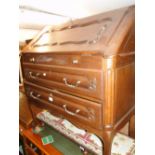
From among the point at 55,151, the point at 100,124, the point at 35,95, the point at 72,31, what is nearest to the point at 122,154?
the point at 100,124

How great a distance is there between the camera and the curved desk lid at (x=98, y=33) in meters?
0.82

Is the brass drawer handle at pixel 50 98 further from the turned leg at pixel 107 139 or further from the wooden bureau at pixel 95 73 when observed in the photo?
the turned leg at pixel 107 139

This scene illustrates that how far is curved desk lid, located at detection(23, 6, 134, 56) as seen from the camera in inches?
32.2

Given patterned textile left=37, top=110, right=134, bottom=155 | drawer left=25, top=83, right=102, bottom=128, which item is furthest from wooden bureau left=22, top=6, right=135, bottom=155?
patterned textile left=37, top=110, right=134, bottom=155

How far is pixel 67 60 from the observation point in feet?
3.15

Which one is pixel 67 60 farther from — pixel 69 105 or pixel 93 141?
pixel 93 141

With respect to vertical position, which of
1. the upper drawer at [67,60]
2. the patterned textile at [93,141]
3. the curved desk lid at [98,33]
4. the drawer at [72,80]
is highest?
the curved desk lid at [98,33]

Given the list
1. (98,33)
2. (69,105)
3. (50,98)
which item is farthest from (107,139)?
(98,33)

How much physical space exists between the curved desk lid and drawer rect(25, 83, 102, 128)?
31cm

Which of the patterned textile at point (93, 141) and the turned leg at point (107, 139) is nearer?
the turned leg at point (107, 139)

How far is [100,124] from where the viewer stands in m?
0.86

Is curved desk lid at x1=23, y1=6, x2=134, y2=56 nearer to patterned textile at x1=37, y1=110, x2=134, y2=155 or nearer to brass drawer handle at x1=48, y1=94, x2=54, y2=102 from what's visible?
brass drawer handle at x1=48, y1=94, x2=54, y2=102

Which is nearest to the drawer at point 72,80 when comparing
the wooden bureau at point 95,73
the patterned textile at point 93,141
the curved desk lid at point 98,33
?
the wooden bureau at point 95,73
